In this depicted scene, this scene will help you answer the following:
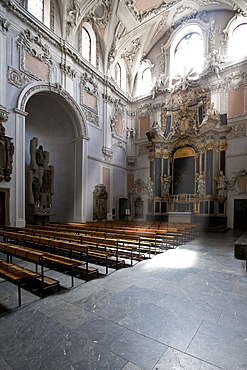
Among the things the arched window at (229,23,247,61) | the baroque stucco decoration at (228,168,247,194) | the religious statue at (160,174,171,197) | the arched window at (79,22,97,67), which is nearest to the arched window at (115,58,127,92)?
the arched window at (79,22,97,67)

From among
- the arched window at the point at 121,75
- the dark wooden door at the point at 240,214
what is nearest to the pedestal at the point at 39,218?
the dark wooden door at the point at 240,214

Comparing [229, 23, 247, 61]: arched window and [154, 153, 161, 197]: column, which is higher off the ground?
[229, 23, 247, 61]: arched window

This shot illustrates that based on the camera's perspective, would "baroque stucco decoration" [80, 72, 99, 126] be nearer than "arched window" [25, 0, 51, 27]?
No

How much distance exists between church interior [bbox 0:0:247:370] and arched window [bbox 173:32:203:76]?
93mm

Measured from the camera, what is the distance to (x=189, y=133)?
1683 centimetres

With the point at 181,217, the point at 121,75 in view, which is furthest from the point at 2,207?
the point at 121,75

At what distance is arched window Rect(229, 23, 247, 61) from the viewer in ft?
49.2

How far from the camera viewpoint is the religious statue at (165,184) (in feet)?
56.5

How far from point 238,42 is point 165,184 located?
11487 millimetres

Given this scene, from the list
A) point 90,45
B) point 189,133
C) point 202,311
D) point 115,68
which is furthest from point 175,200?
point 202,311

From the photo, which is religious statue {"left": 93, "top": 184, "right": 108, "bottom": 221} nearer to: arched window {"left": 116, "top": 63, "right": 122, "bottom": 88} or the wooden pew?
arched window {"left": 116, "top": 63, "right": 122, "bottom": 88}

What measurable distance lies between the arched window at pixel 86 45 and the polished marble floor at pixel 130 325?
52.0 ft

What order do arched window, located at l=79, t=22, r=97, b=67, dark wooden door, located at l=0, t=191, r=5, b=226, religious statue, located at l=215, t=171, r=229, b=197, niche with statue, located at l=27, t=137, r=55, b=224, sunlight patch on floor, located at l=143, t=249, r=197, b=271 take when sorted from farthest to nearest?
arched window, located at l=79, t=22, r=97, b=67, religious statue, located at l=215, t=171, r=229, b=197, niche with statue, located at l=27, t=137, r=55, b=224, dark wooden door, located at l=0, t=191, r=5, b=226, sunlight patch on floor, located at l=143, t=249, r=197, b=271

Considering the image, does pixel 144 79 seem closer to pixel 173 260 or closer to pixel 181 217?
pixel 181 217
